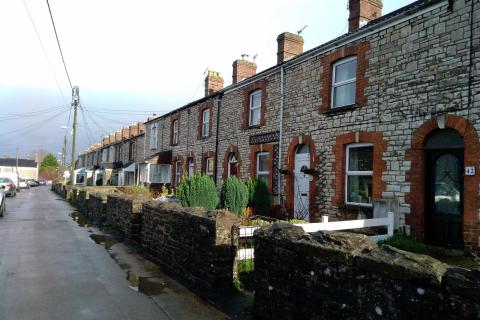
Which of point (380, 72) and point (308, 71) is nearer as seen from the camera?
point (380, 72)

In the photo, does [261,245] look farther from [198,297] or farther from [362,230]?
[362,230]

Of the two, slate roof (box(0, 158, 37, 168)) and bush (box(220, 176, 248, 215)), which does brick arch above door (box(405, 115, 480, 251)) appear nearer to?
bush (box(220, 176, 248, 215))

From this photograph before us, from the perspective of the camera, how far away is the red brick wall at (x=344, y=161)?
420 inches

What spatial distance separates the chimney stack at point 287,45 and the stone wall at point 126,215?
8.70 m

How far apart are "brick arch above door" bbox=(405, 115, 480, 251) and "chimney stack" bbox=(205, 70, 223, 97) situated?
16204 millimetres

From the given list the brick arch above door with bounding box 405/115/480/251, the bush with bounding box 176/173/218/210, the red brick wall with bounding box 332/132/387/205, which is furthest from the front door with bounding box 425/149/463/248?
the bush with bounding box 176/173/218/210

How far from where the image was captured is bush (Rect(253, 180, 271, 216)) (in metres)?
14.1

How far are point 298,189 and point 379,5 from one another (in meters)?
6.68

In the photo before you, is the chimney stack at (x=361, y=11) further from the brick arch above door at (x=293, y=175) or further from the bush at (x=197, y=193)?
the bush at (x=197, y=193)

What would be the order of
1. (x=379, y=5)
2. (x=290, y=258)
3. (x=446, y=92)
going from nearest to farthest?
1. (x=290, y=258)
2. (x=446, y=92)
3. (x=379, y=5)

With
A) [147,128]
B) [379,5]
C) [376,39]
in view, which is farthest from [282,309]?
[147,128]

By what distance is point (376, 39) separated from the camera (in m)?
11.2

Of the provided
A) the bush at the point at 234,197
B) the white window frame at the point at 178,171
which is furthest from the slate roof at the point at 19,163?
the bush at the point at 234,197

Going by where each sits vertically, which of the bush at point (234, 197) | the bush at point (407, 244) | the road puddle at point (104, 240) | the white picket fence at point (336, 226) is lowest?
the road puddle at point (104, 240)
